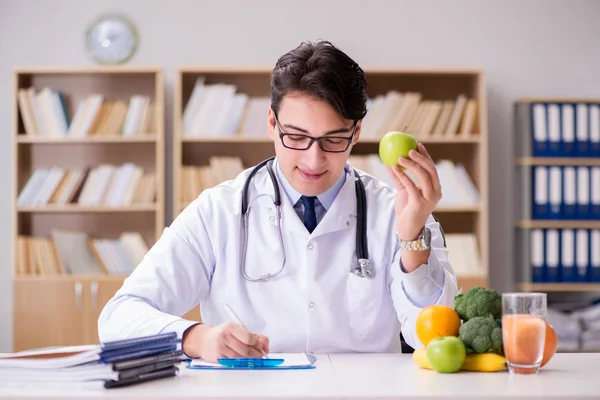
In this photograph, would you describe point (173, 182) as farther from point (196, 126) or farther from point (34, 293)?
point (34, 293)

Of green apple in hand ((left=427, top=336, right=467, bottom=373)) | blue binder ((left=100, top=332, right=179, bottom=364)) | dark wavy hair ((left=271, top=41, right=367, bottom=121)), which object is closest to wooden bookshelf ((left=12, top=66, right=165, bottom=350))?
dark wavy hair ((left=271, top=41, right=367, bottom=121))

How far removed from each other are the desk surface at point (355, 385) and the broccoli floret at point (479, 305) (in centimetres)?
13

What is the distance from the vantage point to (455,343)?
144cm

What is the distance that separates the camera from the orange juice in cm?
142

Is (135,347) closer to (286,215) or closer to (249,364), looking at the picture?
(249,364)

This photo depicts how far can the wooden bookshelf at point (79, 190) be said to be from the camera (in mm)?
4207

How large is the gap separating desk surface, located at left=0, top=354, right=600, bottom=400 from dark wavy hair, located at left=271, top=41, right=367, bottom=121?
2.08 ft

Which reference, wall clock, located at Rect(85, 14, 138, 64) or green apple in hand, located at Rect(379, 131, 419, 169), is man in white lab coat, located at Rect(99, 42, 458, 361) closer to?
green apple in hand, located at Rect(379, 131, 419, 169)

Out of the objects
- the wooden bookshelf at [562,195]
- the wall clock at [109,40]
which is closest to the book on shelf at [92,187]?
the wall clock at [109,40]

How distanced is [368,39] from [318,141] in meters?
2.89

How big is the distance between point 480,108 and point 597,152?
0.69 metres

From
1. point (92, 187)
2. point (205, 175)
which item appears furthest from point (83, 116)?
point (205, 175)

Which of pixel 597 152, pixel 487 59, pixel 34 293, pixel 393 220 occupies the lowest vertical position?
pixel 34 293

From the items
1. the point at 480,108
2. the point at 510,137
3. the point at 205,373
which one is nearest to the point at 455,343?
the point at 205,373
